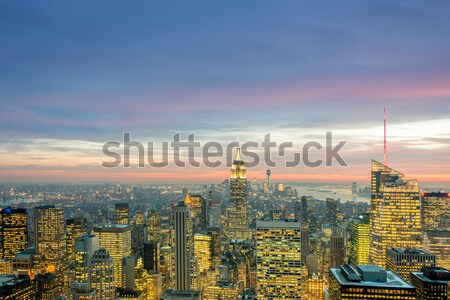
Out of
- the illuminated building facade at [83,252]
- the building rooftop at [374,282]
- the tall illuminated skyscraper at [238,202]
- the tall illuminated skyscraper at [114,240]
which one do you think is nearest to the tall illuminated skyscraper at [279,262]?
the building rooftop at [374,282]

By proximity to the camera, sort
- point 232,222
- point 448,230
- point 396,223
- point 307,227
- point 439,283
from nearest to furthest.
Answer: point 439,283 < point 396,223 < point 448,230 < point 307,227 < point 232,222

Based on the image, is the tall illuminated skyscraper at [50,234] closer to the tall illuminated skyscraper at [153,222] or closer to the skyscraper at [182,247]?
the tall illuminated skyscraper at [153,222]

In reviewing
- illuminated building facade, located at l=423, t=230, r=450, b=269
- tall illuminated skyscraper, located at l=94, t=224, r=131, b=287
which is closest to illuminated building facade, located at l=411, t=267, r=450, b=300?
illuminated building facade, located at l=423, t=230, r=450, b=269

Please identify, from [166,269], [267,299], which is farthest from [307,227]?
[267,299]

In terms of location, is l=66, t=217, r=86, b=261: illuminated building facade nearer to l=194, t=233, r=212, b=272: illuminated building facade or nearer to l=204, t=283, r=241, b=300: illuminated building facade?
l=194, t=233, r=212, b=272: illuminated building facade

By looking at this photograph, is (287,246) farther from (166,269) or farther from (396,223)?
(166,269)

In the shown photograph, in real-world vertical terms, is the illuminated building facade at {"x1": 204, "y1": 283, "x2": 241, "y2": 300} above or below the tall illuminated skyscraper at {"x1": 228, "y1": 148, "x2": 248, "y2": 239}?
A: below
